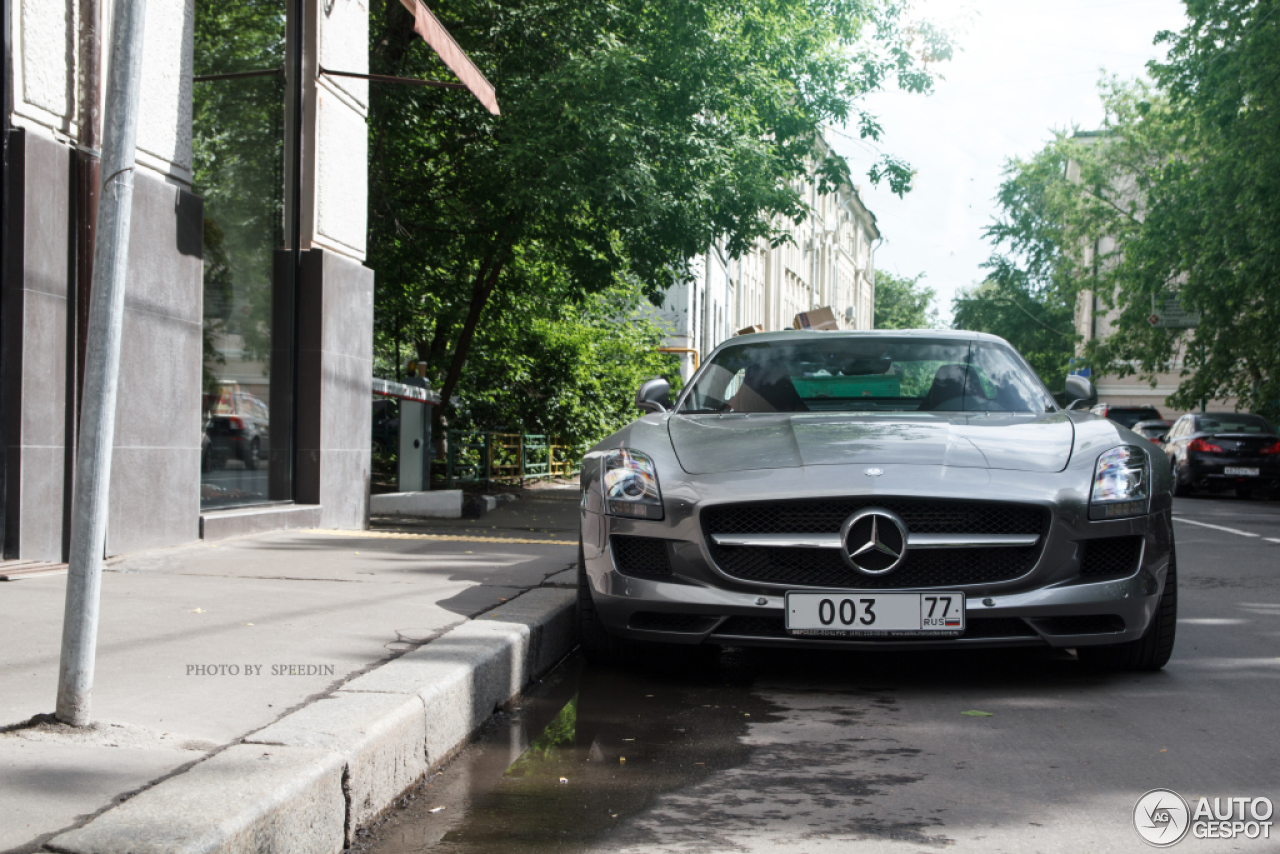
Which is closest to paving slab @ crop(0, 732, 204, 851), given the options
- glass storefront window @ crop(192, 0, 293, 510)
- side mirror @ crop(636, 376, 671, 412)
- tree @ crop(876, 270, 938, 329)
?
side mirror @ crop(636, 376, 671, 412)

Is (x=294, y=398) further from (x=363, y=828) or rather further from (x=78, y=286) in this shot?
(x=363, y=828)

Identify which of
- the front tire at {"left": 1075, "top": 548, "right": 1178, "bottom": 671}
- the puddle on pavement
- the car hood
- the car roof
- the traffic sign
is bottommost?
the puddle on pavement

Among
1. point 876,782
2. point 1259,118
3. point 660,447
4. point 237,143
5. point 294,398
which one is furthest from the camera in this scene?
point 1259,118

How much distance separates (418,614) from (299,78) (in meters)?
6.10

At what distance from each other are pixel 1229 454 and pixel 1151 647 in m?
19.4

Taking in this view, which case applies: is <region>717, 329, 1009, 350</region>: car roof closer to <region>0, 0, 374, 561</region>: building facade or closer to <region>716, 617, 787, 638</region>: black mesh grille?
<region>716, 617, 787, 638</region>: black mesh grille

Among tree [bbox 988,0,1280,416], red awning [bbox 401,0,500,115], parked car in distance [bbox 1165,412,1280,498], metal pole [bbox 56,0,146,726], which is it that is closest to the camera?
metal pole [bbox 56,0,146,726]

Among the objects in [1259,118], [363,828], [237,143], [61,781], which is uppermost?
[1259,118]

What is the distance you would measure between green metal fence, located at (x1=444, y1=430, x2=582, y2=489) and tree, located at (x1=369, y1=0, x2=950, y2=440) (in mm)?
953

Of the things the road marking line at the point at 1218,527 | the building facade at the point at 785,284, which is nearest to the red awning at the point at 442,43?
the road marking line at the point at 1218,527

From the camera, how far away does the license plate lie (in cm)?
458

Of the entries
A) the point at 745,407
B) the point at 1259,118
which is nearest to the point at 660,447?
the point at 745,407

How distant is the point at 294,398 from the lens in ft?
32.9

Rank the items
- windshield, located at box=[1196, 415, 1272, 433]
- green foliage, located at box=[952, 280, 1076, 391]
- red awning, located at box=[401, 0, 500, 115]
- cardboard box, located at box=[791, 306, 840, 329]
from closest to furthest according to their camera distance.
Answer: red awning, located at box=[401, 0, 500, 115]
cardboard box, located at box=[791, 306, 840, 329]
windshield, located at box=[1196, 415, 1272, 433]
green foliage, located at box=[952, 280, 1076, 391]
